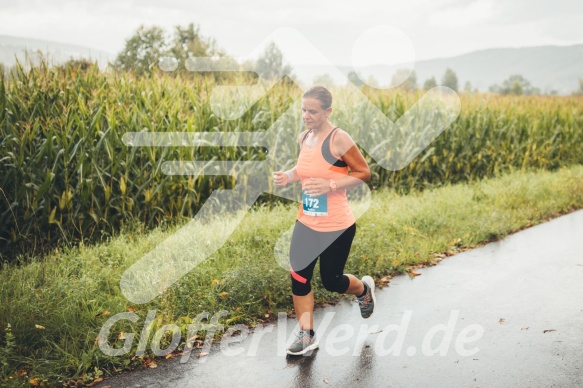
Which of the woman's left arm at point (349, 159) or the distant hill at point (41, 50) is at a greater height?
the distant hill at point (41, 50)

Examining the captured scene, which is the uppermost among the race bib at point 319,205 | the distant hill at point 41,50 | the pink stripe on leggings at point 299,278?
the distant hill at point 41,50

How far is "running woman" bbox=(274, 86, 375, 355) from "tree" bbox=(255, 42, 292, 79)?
7.09m

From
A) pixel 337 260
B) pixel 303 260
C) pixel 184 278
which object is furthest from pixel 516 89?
pixel 303 260

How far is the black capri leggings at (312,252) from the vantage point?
4.39m

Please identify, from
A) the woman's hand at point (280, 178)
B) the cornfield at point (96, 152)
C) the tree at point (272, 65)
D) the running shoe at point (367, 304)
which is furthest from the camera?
the tree at point (272, 65)

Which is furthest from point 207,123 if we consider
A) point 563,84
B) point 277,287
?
point 563,84

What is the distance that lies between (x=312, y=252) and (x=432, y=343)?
4.12 feet

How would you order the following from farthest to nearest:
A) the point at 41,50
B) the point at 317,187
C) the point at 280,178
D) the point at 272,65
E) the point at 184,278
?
the point at 272,65 → the point at 41,50 → the point at 184,278 → the point at 280,178 → the point at 317,187

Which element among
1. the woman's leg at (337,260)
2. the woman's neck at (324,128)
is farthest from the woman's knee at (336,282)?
the woman's neck at (324,128)

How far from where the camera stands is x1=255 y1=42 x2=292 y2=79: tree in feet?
38.7

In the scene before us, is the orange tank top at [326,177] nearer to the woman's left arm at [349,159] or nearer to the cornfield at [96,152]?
the woman's left arm at [349,159]

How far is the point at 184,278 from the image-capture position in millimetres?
5570

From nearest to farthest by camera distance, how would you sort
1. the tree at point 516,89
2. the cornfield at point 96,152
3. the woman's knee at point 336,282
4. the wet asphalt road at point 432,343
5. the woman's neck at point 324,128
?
the wet asphalt road at point 432,343 → the woman's neck at point 324,128 → the woman's knee at point 336,282 → the cornfield at point 96,152 → the tree at point 516,89

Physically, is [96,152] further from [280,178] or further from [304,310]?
[304,310]
